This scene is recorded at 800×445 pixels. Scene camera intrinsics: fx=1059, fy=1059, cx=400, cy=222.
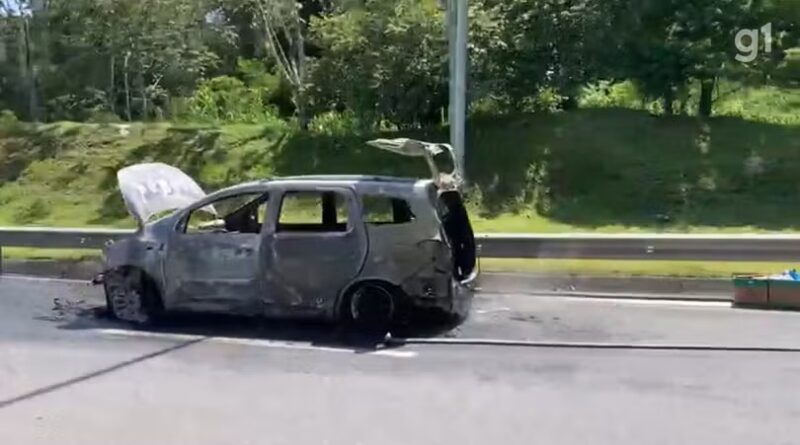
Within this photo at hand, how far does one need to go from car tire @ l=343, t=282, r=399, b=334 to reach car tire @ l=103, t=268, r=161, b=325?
2.07 metres

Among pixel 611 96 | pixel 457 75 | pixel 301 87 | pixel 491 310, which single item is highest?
pixel 457 75

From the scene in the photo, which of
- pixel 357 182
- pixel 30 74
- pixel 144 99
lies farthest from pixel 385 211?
pixel 30 74

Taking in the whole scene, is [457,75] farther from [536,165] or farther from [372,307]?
[372,307]

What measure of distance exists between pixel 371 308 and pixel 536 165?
31.1 ft

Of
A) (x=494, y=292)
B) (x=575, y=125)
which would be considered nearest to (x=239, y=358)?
(x=494, y=292)

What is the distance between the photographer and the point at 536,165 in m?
18.7

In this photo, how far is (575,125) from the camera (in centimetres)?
1977

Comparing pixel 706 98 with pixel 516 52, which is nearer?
pixel 516 52

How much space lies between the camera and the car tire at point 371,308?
32.0 ft

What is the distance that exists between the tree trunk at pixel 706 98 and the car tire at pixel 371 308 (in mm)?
12227

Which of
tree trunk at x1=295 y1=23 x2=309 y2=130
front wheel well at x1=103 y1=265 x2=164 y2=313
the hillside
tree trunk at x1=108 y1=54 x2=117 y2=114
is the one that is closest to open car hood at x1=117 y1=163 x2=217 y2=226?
front wheel well at x1=103 y1=265 x2=164 y2=313

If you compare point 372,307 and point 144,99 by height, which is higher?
point 144,99

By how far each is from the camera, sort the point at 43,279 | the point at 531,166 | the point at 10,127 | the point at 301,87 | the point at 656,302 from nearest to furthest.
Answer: the point at 656,302 < the point at 43,279 < the point at 531,166 < the point at 301,87 < the point at 10,127

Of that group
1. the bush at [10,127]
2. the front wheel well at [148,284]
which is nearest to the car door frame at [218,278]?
the front wheel well at [148,284]
